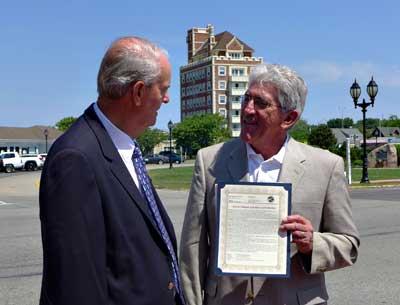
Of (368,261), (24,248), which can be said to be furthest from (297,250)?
(24,248)

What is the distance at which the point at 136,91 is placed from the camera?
102 inches

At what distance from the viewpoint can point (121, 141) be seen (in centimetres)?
270

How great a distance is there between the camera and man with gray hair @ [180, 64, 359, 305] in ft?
10.4

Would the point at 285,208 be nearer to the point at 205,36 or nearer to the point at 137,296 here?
the point at 137,296

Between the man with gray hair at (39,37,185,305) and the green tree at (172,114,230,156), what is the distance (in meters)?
115

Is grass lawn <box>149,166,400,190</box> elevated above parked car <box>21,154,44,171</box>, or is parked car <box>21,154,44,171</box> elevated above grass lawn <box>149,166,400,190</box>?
parked car <box>21,154,44,171</box>

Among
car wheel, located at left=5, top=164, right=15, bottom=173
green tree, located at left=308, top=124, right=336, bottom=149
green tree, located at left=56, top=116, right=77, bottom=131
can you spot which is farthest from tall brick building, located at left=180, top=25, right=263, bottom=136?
car wheel, located at left=5, top=164, right=15, bottom=173

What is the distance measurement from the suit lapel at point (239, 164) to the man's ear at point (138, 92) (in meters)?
0.84

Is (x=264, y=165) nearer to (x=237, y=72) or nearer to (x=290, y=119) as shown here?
(x=290, y=119)

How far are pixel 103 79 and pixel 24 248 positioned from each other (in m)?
9.28

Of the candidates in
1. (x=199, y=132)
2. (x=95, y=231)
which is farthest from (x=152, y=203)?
(x=199, y=132)

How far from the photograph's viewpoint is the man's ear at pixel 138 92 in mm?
2592

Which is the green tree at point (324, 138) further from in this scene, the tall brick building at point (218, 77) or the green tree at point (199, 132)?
the tall brick building at point (218, 77)

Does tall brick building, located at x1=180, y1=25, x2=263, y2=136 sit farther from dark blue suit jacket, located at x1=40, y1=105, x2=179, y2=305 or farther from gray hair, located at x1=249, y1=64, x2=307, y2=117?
dark blue suit jacket, located at x1=40, y1=105, x2=179, y2=305
